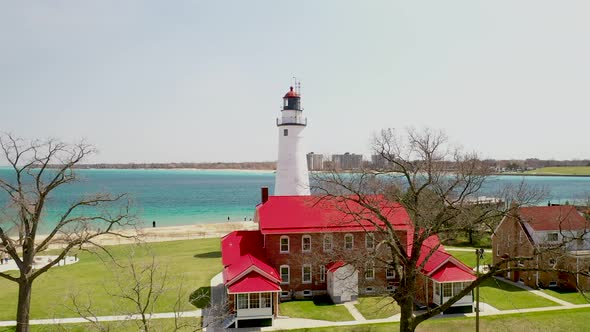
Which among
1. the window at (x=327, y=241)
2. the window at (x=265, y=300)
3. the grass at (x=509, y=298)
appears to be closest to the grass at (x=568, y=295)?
the grass at (x=509, y=298)

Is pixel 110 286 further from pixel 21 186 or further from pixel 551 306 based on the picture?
pixel 551 306

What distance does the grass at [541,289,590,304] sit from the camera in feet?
89.2

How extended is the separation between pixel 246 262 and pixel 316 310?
5184 mm

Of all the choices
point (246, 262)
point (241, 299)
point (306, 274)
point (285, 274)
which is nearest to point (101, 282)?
point (246, 262)

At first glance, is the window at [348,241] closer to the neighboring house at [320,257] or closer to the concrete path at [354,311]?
the neighboring house at [320,257]

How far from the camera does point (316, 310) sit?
84.0ft

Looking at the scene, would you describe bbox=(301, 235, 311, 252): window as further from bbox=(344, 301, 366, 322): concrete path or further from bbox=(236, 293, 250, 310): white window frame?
bbox=(236, 293, 250, 310): white window frame

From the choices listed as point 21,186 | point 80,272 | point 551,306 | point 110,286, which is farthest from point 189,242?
point 551,306

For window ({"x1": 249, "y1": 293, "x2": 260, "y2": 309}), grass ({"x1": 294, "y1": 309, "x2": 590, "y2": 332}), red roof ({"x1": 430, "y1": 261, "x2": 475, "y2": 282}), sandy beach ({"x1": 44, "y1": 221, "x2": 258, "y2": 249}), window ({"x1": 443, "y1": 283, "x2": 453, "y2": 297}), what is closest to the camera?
grass ({"x1": 294, "y1": 309, "x2": 590, "y2": 332})

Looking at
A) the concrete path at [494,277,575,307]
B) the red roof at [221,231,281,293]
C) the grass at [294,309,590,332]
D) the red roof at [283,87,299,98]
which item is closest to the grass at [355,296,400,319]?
the grass at [294,309,590,332]

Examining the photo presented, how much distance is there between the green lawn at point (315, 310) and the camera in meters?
24.5

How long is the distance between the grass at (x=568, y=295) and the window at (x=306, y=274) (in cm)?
1655

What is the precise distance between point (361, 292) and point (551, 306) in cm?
1177

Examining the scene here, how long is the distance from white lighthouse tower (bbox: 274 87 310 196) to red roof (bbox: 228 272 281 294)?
16.5 meters
